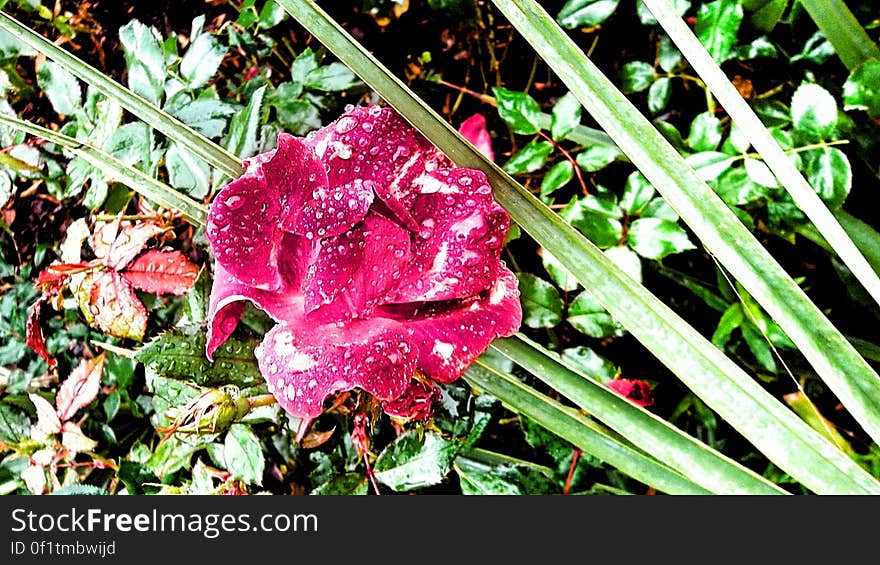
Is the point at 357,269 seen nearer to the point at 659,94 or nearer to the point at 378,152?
the point at 378,152

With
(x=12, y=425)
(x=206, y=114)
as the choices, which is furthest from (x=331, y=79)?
(x=12, y=425)

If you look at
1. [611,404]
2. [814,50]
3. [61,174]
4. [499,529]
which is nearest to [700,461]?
[611,404]

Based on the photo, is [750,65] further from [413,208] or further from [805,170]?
[413,208]

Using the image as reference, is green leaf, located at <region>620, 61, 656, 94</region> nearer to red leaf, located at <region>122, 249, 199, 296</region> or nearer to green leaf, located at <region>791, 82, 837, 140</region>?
green leaf, located at <region>791, 82, 837, 140</region>

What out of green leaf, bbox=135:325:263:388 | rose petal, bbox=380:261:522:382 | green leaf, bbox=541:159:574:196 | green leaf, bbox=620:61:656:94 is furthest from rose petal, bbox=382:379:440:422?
green leaf, bbox=620:61:656:94

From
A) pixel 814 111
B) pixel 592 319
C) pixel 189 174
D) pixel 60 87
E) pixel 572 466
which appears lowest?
pixel 572 466
